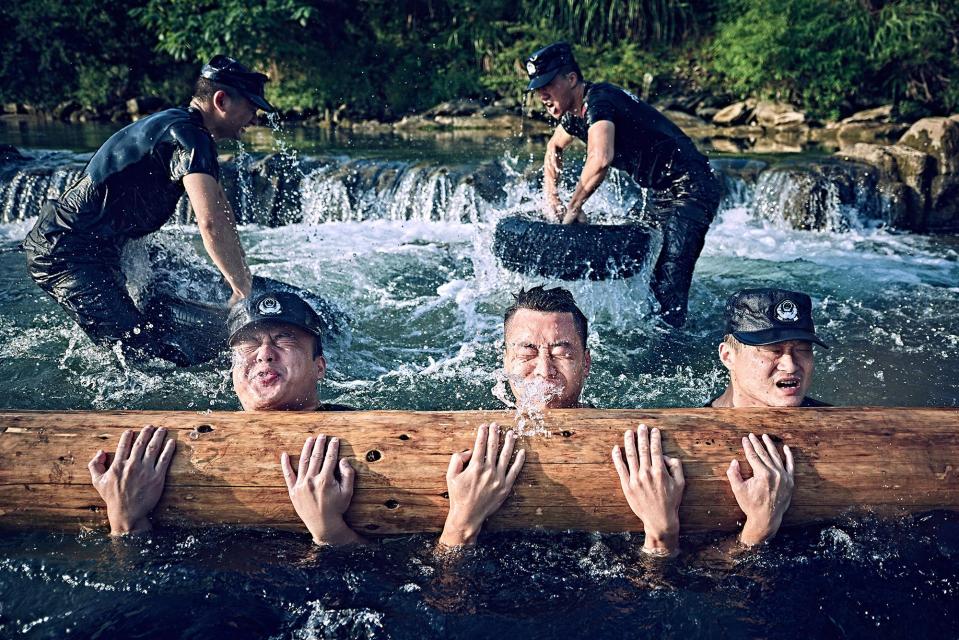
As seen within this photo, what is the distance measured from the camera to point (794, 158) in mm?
11344

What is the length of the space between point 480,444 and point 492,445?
4cm

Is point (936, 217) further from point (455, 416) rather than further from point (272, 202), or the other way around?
point (455, 416)

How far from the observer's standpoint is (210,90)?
15.9 ft

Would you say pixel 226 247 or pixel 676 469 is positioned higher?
pixel 226 247

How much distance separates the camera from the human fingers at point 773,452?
2727 mm

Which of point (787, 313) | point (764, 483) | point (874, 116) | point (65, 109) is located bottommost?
point (764, 483)

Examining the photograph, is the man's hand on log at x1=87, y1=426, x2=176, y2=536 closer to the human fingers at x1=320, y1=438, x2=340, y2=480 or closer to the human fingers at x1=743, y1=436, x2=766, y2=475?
the human fingers at x1=320, y1=438, x2=340, y2=480

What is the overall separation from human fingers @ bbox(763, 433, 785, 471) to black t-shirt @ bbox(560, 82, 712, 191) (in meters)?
3.58

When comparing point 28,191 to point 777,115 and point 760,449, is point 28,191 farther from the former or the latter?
point 777,115

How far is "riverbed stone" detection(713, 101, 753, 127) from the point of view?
16047 millimetres

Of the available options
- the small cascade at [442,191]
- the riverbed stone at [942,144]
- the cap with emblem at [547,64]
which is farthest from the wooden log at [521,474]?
the riverbed stone at [942,144]

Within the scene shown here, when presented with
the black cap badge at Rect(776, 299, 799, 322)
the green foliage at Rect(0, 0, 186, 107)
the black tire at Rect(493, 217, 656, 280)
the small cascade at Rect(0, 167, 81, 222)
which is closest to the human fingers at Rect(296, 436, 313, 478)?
the black cap badge at Rect(776, 299, 799, 322)

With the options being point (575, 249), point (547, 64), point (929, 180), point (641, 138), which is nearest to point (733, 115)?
point (929, 180)

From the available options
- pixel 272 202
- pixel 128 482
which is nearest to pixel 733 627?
pixel 128 482
